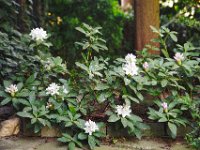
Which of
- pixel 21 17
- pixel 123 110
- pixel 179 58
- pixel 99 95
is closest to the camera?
pixel 123 110

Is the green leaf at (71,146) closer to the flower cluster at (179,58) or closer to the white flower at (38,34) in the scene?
the white flower at (38,34)

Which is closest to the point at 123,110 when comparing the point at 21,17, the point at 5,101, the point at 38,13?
the point at 5,101

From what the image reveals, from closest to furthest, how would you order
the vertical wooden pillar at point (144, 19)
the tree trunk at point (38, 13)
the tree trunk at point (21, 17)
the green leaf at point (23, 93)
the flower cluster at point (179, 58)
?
the green leaf at point (23, 93) < the flower cluster at point (179, 58) < the vertical wooden pillar at point (144, 19) < the tree trunk at point (21, 17) < the tree trunk at point (38, 13)

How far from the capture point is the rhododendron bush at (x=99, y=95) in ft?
9.87

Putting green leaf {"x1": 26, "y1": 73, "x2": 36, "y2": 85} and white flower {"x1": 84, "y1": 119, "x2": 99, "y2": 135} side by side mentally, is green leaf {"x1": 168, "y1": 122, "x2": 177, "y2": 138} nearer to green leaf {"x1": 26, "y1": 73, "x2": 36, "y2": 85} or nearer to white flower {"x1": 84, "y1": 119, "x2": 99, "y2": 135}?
white flower {"x1": 84, "y1": 119, "x2": 99, "y2": 135}

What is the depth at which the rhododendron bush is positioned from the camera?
9.87 ft

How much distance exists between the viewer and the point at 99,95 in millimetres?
3131

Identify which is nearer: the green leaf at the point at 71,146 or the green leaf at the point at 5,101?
the green leaf at the point at 71,146

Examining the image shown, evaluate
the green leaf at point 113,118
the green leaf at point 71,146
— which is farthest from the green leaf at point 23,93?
the green leaf at point 113,118

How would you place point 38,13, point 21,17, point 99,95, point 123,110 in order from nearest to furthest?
point 123,110 → point 99,95 → point 21,17 → point 38,13

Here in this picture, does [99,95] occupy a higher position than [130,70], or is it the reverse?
[130,70]

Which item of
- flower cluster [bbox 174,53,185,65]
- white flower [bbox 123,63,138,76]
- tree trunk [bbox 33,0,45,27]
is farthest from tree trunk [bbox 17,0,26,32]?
flower cluster [bbox 174,53,185,65]

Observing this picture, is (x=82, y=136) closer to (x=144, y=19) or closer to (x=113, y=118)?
(x=113, y=118)

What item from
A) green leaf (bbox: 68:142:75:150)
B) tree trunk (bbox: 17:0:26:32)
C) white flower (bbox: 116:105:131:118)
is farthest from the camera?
tree trunk (bbox: 17:0:26:32)
